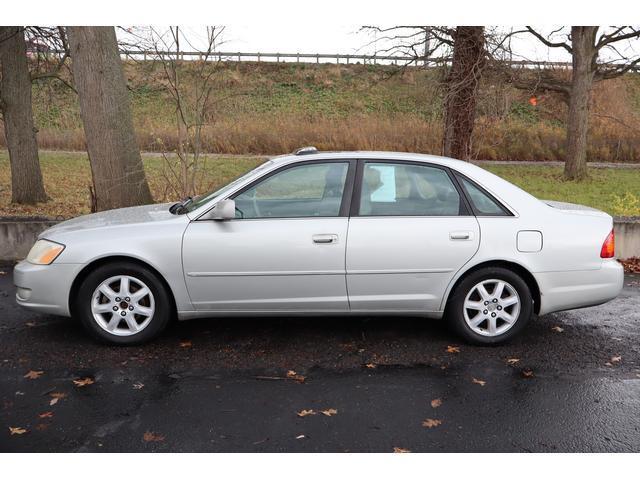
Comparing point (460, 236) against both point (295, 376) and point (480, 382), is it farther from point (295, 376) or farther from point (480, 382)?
point (295, 376)

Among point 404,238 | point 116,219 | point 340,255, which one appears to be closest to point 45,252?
point 116,219

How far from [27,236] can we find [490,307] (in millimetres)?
6257

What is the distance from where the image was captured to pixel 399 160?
15.5ft

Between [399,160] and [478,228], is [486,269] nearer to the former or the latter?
[478,228]

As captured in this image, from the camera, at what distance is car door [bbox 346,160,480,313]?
14.8 feet

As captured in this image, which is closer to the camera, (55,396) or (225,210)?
(55,396)

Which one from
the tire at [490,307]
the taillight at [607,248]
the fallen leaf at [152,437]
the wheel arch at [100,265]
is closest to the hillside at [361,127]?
the taillight at [607,248]

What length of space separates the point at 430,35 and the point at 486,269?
318 inches

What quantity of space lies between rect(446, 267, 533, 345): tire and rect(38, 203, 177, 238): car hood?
2.47m

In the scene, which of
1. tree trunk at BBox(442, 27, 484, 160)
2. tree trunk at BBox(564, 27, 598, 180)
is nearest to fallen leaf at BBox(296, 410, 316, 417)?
tree trunk at BBox(442, 27, 484, 160)

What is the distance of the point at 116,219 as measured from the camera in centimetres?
486

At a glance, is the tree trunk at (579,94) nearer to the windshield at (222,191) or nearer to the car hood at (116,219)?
the windshield at (222,191)

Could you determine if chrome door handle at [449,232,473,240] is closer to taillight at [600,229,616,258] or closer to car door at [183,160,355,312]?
car door at [183,160,355,312]

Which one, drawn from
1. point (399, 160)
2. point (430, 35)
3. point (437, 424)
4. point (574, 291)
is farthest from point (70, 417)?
point (430, 35)
